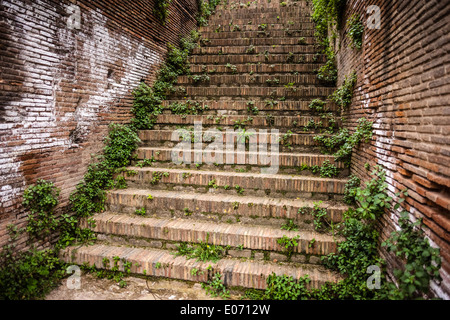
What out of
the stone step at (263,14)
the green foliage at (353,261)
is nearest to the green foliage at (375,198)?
the green foliage at (353,261)

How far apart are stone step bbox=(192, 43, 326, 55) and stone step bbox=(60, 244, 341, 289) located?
4.96 metres

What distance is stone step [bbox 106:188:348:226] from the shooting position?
3.40 meters

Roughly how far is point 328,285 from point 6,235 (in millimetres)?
3883

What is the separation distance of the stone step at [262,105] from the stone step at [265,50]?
1.84 m

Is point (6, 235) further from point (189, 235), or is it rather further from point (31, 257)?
point (189, 235)

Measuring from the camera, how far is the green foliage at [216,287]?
115 inches

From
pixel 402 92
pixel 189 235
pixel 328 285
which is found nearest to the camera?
pixel 402 92

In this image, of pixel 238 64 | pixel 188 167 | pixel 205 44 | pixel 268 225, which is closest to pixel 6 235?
pixel 188 167

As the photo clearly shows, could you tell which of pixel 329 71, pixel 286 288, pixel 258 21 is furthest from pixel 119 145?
pixel 258 21

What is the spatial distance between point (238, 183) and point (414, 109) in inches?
95.4

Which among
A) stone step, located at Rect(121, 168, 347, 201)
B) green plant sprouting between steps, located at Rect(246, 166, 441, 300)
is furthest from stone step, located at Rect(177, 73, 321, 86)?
green plant sprouting between steps, located at Rect(246, 166, 441, 300)

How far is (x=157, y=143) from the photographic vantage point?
15.8 feet

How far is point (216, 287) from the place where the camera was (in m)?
2.96

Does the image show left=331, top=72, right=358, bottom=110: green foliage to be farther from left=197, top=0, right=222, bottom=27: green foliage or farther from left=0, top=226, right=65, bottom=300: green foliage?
left=197, top=0, right=222, bottom=27: green foliage
